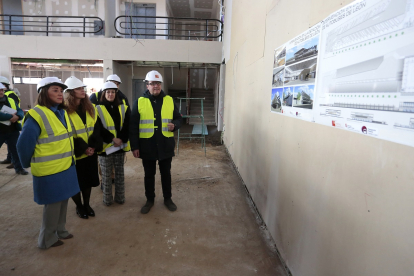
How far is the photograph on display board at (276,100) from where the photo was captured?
7.45 feet

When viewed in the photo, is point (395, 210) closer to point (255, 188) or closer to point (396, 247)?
point (396, 247)

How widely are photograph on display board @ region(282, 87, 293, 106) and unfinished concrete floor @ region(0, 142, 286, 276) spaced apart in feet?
4.72

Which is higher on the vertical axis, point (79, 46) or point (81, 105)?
point (79, 46)

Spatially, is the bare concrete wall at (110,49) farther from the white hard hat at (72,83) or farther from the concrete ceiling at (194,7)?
the white hard hat at (72,83)

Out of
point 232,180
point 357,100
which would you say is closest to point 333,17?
point 357,100

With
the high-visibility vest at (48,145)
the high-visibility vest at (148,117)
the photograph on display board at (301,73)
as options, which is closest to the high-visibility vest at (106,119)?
the high-visibility vest at (148,117)

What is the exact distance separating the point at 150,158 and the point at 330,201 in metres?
2.09

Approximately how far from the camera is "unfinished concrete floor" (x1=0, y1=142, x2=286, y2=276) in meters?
2.17

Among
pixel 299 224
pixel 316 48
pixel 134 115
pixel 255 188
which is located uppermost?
pixel 316 48

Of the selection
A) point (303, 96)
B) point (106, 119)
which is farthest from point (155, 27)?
point (303, 96)

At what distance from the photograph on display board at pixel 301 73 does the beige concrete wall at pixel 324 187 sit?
278 millimetres

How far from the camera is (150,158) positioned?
2990mm

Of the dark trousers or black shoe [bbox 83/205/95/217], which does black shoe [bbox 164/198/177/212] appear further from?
black shoe [bbox 83/205/95/217]

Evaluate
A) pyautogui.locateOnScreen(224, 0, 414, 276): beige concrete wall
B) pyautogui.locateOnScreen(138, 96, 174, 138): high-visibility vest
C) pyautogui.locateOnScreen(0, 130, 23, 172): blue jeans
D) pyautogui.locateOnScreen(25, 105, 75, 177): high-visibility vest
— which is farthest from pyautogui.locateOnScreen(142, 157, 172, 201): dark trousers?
pyautogui.locateOnScreen(0, 130, 23, 172): blue jeans
